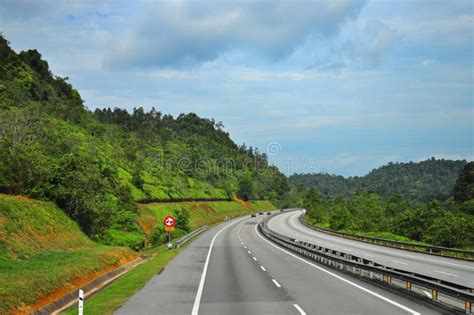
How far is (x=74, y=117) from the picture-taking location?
105m

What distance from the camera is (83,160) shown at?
4391 cm

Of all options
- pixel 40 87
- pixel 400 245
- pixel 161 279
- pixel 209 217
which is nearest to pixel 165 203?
pixel 209 217

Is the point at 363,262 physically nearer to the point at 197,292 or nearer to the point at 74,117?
the point at 197,292

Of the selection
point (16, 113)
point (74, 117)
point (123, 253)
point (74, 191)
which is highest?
point (74, 117)

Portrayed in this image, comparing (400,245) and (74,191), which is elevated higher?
(74,191)

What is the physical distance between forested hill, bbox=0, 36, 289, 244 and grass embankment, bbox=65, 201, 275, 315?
3307 millimetres

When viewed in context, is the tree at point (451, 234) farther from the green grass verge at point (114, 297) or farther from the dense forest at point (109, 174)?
the green grass verge at point (114, 297)

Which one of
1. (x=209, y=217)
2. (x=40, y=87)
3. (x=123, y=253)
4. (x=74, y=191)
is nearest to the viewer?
(x=123, y=253)

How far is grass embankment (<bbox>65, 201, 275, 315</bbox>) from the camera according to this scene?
56.7 ft

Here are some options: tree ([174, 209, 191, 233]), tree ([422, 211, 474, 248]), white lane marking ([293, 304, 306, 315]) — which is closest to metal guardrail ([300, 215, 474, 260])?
tree ([422, 211, 474, 248])

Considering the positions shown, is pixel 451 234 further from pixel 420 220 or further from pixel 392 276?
pixel 392 276

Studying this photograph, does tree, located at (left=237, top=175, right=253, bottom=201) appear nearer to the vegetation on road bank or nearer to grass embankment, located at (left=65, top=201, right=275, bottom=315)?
grass embankment, located at (left=65, top=201, right=275, bottom=315)

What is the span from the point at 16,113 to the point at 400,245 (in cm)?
4328

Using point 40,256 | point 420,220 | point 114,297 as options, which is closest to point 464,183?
point 420,220
